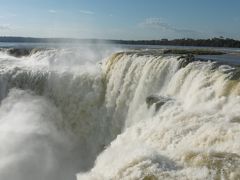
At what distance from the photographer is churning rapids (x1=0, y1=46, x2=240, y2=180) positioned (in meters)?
9.61

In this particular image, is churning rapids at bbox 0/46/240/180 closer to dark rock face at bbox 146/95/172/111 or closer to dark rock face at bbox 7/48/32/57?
dark rock face at bbox 146/95/172/111

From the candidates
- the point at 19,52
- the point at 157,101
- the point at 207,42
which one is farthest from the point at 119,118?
the point at 207,42

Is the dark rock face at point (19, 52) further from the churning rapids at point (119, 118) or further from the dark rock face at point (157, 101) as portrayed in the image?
the dark rock face at point (157, 101)

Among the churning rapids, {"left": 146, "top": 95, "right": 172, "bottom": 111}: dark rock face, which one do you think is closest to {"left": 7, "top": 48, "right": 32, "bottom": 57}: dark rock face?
the churning rapids

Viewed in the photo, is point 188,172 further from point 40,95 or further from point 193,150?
point 40,95

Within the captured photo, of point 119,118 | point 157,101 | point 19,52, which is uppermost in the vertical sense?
point 157,101

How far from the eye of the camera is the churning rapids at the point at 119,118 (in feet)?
31.5

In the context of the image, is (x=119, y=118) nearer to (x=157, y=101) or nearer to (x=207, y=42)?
(x=157, y=101)

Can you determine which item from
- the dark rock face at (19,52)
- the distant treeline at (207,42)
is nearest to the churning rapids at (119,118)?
the dark rock face at (19,52)

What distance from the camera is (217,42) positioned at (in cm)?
5488

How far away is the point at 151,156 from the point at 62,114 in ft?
40.3

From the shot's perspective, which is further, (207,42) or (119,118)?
(207,42)

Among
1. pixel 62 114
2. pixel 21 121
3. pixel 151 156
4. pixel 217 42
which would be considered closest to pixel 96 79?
pixel 62 114

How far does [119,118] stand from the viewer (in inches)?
734
